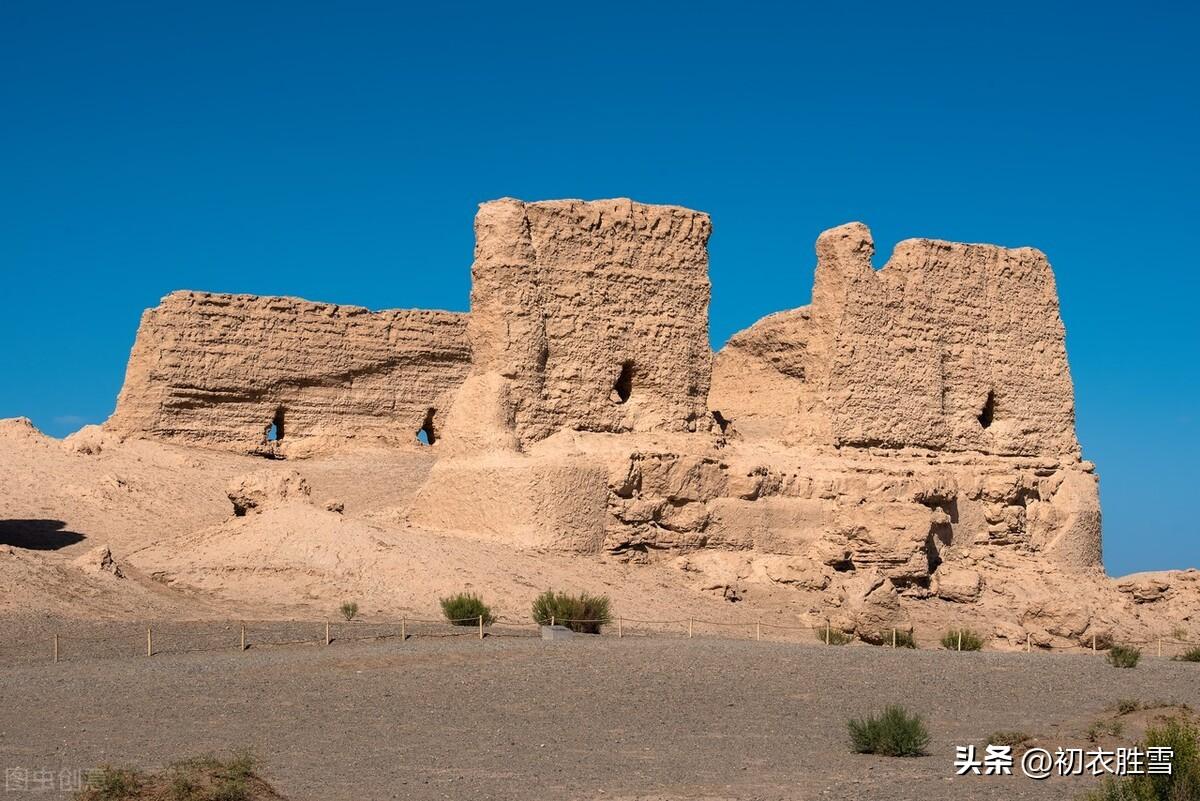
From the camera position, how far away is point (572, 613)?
19.2 m

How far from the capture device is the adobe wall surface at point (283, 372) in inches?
1227

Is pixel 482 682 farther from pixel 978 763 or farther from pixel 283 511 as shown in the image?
pixel 283 511

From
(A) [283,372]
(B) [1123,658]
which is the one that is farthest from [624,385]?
(A) [283,372]

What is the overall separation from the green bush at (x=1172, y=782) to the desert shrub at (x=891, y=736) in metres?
2.21

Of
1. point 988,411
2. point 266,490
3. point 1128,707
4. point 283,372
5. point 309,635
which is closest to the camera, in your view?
point 1128,707

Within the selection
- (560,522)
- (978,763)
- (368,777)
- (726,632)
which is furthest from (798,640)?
(368,777)

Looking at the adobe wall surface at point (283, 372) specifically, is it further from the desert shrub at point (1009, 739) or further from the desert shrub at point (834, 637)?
the desert shrub at point (1009, 739)

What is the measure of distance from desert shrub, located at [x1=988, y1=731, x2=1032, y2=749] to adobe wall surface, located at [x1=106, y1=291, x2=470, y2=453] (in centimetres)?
2214

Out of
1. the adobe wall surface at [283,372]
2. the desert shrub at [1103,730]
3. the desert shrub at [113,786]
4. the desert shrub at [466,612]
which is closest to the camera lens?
the desert shrub at [113,786]

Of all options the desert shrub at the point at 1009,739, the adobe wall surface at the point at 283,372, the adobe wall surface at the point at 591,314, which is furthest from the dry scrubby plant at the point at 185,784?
the adobe wall surface at the point at 283,372

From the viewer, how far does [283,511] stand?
22531 mm

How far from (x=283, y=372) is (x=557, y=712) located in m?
19.9

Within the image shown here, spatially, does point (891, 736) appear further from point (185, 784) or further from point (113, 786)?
point (113, 786)

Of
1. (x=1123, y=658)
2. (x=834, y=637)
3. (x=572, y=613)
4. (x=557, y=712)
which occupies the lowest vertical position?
(x=557, y=712)
